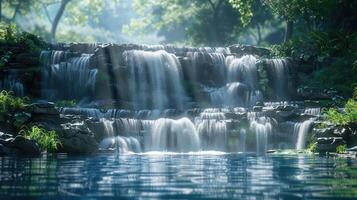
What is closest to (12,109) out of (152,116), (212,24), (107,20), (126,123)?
(126,123)

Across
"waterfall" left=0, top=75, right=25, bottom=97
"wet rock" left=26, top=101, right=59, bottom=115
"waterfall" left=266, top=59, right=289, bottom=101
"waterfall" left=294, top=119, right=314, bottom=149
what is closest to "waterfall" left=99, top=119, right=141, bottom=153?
"wet rock" left=26, top=101, right=59, bottom=115

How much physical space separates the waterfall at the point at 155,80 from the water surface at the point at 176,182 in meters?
20.7

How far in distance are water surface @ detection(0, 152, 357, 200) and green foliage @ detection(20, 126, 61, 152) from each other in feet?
20.4

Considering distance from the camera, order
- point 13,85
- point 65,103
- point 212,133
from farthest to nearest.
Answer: point 13,85
point 65,103
point 212,133

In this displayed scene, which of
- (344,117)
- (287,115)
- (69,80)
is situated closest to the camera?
(344,117)

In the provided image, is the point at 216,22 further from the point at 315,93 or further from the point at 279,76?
the point at 315,93

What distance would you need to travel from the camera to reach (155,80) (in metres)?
38.9


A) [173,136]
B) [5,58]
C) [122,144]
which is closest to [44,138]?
[122,144]

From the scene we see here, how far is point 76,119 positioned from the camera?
1059 inches

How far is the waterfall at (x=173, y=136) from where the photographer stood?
28.5 m

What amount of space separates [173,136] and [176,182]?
1632 centimetres

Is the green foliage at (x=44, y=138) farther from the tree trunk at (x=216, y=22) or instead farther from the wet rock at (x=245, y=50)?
the tree trunk at (x=216, y=22)

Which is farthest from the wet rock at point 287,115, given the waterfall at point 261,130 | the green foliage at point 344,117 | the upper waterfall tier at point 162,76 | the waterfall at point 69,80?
the waterfall at point 69,80

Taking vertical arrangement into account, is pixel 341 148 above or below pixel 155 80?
below
